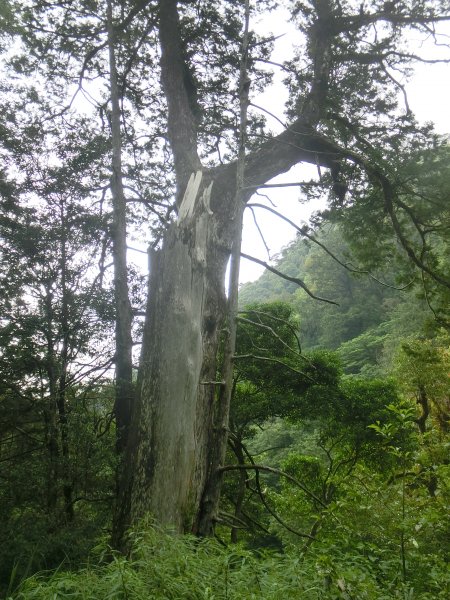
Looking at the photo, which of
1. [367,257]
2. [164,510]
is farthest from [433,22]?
[164,510]

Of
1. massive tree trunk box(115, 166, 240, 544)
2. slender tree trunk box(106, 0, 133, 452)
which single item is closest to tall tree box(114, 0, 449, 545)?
massive tree trunk box(115, 166, 240, 544)

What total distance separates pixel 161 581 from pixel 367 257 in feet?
22.9

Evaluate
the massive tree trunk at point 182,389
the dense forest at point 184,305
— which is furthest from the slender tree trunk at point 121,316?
Result: the massive tree trunk at point 182,389

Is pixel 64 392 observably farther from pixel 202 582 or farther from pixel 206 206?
pixel 202 582

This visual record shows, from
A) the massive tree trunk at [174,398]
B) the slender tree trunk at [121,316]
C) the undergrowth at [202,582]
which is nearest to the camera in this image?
the undergrowth at [202,582]

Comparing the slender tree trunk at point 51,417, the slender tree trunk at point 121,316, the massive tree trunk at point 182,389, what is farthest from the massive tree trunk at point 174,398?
the slender tree trunk at point 51,417

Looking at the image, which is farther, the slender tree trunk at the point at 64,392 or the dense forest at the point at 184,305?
the slender tree trunk at the point at 64,392

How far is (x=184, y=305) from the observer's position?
363 cm

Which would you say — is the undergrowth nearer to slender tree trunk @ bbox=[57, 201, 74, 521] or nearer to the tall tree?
the tall tree

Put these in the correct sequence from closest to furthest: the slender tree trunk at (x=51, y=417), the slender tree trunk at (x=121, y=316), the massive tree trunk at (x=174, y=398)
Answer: the massive tree trunk at (x=174, y=398) < the slender tree trunk at (x=51, y=417) < the slender tree trunk at (x=121, y=316)

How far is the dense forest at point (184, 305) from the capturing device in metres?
2.71

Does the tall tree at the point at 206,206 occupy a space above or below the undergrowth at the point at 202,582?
above

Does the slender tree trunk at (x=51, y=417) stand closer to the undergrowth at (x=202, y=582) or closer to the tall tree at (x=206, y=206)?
the tall tree at (x=206, y=206)

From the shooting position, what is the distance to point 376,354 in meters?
30.1
